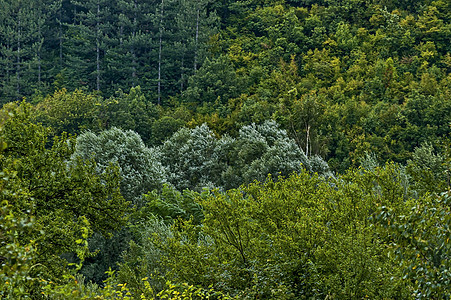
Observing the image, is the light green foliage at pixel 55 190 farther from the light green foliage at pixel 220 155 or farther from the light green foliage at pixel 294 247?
the light green foliage at pixel 220 155

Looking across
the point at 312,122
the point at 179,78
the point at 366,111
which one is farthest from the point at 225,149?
the point at 179,78

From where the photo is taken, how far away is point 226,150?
1414 inches

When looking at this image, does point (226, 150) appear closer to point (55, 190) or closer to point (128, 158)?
point (128, 158)

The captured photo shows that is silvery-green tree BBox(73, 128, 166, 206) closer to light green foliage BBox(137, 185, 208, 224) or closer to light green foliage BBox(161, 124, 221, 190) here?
light green foliage BBox(137, 185, 208, 224)

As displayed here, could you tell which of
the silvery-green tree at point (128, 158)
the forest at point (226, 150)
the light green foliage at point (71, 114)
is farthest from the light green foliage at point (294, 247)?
the light green foliage at point (71, 114)

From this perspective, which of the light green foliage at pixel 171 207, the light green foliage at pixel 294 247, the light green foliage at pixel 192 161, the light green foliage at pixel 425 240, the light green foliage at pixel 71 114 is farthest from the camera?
the light green foliage at pixel 71 114

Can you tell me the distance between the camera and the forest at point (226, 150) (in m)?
10.2

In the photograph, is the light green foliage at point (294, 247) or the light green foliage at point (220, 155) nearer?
the light green foliage at point (294, 247)

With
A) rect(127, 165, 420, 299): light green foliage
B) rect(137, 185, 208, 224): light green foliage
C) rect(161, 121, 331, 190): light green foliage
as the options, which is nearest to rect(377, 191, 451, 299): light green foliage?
rect(127, 165, 420, 299): light green foliage

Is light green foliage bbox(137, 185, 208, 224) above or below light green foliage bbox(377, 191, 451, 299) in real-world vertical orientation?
below

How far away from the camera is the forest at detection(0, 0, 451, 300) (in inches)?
403

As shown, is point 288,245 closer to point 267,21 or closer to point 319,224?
point 319,224

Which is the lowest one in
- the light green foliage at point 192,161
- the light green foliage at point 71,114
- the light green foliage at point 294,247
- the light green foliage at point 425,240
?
→ the light green foliage at point 71,114

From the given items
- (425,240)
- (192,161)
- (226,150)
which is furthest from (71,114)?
(425,240)
